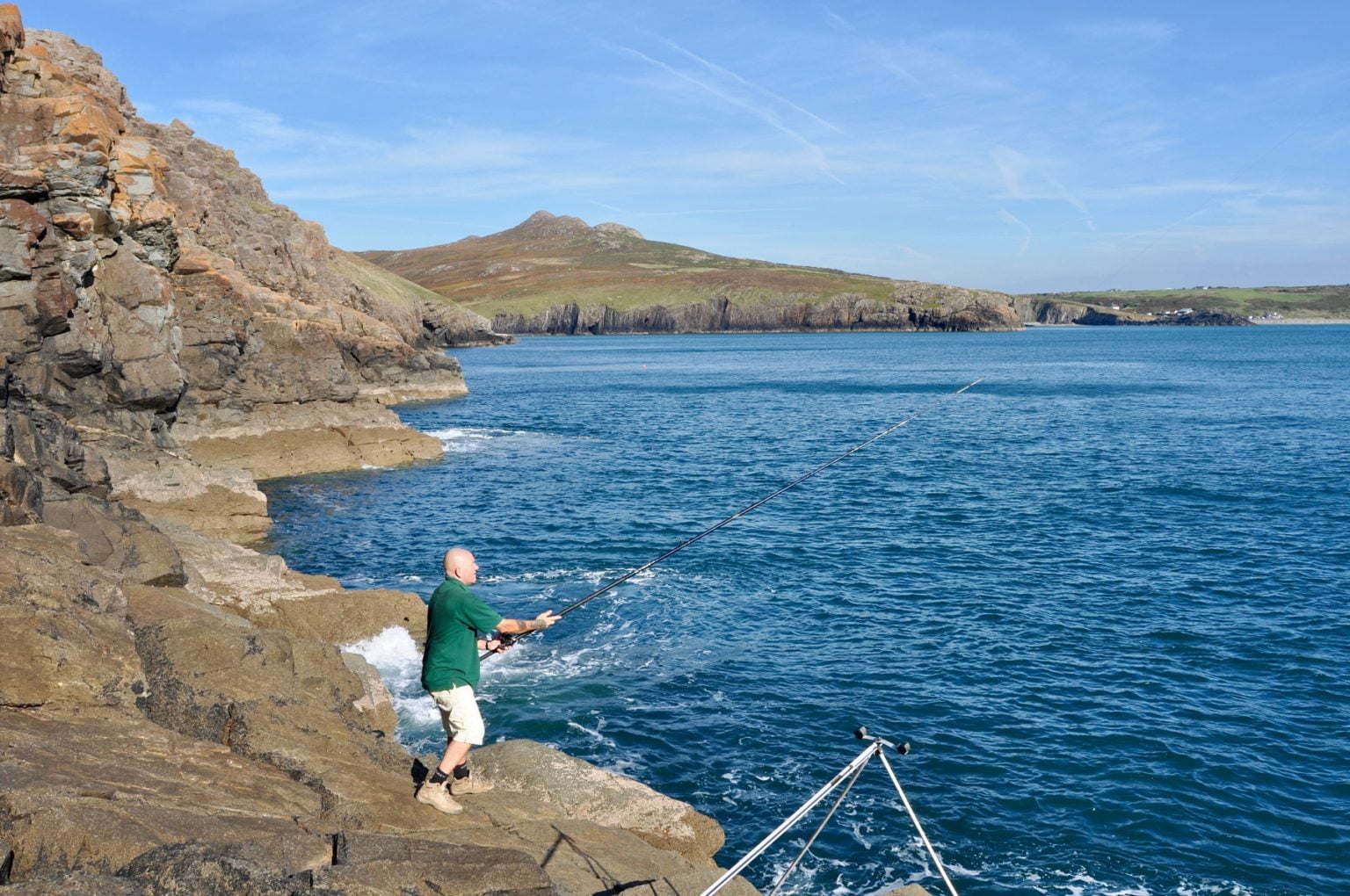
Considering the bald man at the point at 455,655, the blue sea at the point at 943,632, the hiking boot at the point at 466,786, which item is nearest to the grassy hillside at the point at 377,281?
the blue sea at the point at 943,632

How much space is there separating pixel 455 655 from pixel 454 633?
21 cm

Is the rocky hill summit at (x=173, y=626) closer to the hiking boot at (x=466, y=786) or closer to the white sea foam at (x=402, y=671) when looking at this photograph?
the hiking boot at (x=466, y=786)

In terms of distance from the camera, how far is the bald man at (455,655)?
28.7 feet

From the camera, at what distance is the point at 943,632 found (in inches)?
821

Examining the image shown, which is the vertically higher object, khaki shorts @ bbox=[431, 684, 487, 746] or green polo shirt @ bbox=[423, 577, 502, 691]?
green polo shirt @ bbox=[423, 577, 502, 691]

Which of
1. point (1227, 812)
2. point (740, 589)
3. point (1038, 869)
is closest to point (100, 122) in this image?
point (740, 589)

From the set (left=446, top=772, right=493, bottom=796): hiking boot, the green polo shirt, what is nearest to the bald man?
the green polo shirt

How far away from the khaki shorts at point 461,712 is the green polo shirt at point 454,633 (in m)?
0.07

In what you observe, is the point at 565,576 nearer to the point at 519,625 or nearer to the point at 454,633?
the point at 454,633

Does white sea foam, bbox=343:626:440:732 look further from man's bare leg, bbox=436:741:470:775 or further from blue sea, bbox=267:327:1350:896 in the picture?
man's bare leg, bbox=436:741:470:775

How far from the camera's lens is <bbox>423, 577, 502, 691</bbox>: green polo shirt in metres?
8.74

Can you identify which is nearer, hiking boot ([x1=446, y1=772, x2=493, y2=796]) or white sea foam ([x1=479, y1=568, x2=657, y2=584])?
hiking boot ([x1=446, y1=772, x2=493, y2=796])

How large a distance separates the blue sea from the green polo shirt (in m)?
5.63

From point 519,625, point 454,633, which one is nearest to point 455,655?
point 454,633
